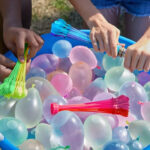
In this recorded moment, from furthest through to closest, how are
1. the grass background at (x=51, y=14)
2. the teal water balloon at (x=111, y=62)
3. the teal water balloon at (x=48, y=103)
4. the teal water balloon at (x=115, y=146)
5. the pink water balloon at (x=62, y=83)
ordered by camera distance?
the grass background at (x=51, y=14), the teal water balloon at (x=111, y=62), the pink water balloon at (x=62, y=83), the teal water balloon at (x=48, y=103), the teal water balloon at (x=115, y=146)

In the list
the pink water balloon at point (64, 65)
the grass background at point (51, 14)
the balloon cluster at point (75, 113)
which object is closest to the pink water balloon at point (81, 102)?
the balloon cluster at point (75, 113)

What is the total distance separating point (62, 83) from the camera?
943mm

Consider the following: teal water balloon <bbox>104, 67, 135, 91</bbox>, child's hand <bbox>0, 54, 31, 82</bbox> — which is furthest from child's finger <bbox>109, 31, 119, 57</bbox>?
child's hand <bbox>0, 54, 31, 82</bbox>

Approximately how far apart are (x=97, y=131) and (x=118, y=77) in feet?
0.83

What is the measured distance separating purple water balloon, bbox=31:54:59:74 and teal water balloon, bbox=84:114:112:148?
360mm

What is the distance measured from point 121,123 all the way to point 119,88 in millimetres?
129

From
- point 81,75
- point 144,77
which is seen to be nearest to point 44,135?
point 81,75

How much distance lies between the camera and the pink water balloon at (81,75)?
973 mm

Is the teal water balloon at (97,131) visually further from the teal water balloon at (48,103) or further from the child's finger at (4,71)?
the child's finger at (4,71)

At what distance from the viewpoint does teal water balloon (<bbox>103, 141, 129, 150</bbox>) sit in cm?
72

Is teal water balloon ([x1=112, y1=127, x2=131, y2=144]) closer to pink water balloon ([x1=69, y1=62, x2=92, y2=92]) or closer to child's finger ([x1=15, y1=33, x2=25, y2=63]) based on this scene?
pink water balloon ([x1=69, y1=62, x2=92, y2=92])

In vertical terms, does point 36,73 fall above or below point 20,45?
below

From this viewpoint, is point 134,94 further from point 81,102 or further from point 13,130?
point 13,130

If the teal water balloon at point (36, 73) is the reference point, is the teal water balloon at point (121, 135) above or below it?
below
